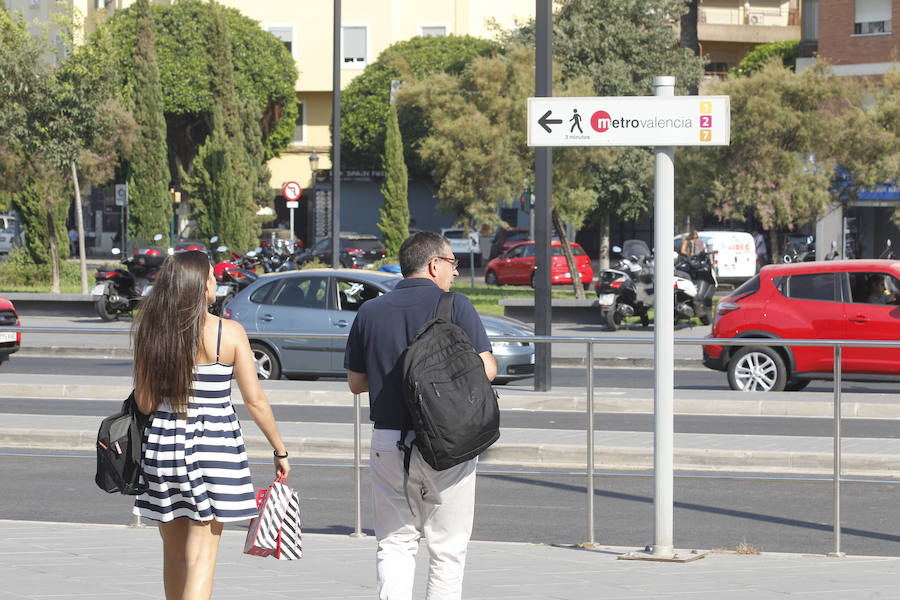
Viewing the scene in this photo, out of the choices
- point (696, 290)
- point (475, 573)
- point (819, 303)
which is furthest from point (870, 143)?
point (475, 573)

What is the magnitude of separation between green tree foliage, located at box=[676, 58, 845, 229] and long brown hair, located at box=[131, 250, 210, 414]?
1016 inches

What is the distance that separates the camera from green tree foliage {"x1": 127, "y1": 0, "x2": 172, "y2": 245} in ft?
→ 161

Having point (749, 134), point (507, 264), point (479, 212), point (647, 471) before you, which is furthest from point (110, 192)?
point (647, 471)

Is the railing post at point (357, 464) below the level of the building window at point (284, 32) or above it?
below

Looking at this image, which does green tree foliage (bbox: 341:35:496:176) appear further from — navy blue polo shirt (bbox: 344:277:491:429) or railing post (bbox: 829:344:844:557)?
navy blue polo shirt (bbox: 344:277:491:429)

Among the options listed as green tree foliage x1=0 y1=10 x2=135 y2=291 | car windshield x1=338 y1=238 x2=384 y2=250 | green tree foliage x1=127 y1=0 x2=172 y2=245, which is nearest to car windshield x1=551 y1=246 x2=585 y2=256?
green tree foliage x1=0 y1=10 x2=135 y2=291

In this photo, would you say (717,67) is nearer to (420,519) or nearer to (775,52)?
(775,52)

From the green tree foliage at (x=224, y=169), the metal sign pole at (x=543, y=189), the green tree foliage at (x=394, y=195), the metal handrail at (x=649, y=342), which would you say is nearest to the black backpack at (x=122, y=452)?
the metal handrail at (x=649, y=342)

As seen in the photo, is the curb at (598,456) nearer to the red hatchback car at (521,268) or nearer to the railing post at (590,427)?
the railing post at (590,427)

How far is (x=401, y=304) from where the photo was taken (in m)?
5.03

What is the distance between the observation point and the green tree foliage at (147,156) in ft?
161

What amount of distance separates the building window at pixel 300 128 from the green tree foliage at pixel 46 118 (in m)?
31.7

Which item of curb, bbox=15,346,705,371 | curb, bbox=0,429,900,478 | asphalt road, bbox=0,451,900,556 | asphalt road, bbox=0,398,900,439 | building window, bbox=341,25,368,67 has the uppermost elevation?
building window, bbox=341,25,368,67

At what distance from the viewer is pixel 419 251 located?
5.10 m
